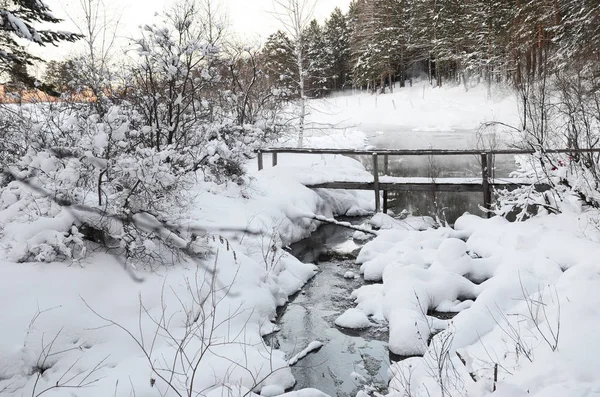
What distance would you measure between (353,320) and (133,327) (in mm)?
2786

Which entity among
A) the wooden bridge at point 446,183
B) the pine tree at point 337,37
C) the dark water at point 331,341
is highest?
the pine tree at point 337,37

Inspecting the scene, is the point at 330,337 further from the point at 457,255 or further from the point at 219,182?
the point at 219,182

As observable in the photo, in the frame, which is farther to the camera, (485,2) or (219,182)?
(485,2)

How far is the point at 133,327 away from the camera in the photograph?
456 centimetres

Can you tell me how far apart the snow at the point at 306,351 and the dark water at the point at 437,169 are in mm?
4992

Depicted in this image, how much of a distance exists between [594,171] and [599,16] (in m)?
8.21

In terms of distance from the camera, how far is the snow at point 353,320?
5746mm

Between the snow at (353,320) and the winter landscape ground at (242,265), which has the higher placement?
the winter landscape ground at (242,265)

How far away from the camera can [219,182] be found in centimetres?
939

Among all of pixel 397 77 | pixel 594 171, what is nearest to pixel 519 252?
pixel 594 171

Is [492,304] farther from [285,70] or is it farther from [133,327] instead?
[285,70]

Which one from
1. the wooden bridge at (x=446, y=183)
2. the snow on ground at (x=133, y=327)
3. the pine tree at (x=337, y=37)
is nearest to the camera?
the snow on ground at (x=133, y=327)

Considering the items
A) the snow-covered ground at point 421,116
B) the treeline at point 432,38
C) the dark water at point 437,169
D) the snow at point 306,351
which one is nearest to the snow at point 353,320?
the snow at point 306,351

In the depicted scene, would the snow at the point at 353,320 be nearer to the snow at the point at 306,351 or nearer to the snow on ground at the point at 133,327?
the snow at the point at 306,351
